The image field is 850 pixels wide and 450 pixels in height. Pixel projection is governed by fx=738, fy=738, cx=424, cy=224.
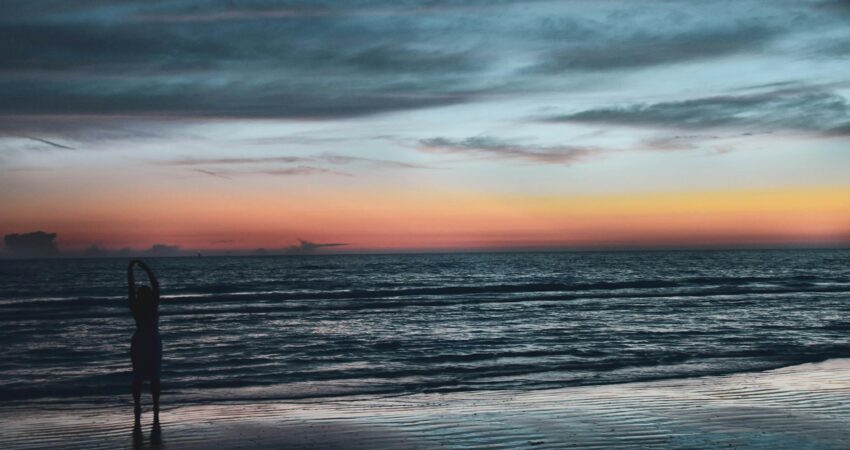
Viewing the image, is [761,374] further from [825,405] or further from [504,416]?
[504,416]

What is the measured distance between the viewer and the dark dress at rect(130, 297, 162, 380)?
370 inches

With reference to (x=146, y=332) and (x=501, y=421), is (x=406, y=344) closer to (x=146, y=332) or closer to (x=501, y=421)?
(x=501, y=421)

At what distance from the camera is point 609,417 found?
10016 mm

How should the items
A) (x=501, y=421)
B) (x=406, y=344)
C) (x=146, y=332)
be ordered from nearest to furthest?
(x=146, y=332) → (x=501, y=421) → (x=406, y=344)

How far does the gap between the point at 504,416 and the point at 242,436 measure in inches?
138

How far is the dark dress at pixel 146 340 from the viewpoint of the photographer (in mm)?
9406

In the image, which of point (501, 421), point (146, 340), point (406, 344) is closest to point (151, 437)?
point (146, 340)

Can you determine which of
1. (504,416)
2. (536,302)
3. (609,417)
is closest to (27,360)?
(504,416)

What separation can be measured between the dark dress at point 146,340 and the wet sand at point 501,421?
31.4 inches

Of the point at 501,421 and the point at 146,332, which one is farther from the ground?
the point at 146,332

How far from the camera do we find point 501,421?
9.80 metres

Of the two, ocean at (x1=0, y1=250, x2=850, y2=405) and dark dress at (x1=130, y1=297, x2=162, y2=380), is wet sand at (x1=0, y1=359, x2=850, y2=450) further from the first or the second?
ocean at (x1=0, y1=250, x2=850, y2=405)

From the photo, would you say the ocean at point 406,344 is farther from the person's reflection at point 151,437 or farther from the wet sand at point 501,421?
the person's reflection at point 151,437

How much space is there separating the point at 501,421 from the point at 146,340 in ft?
15.5
